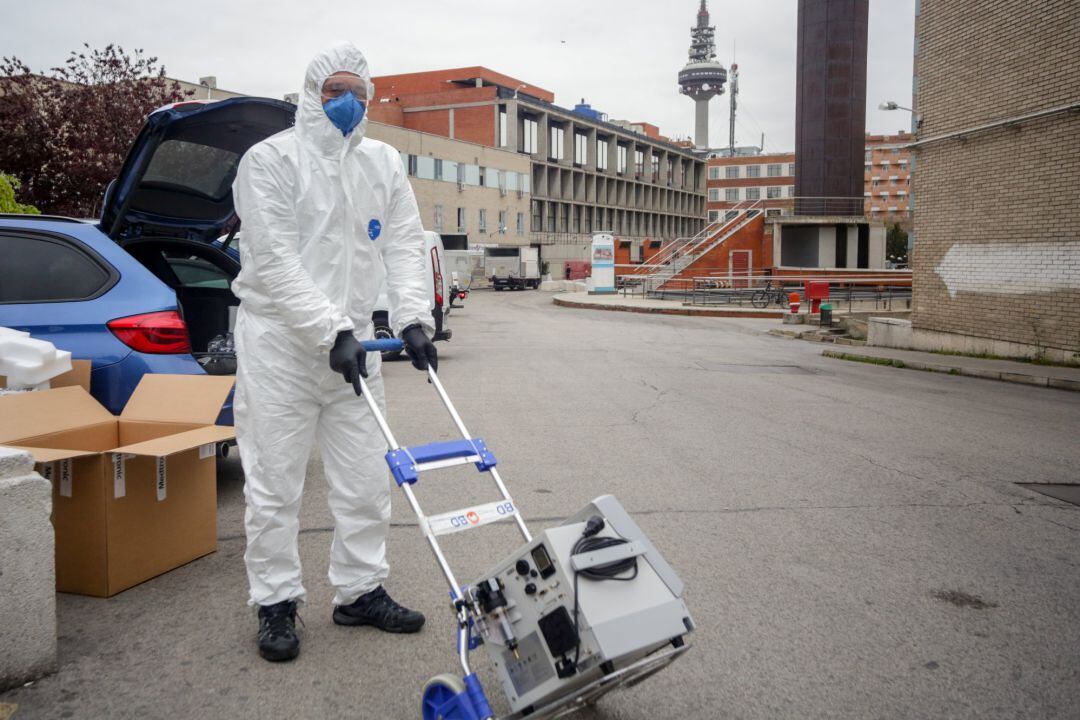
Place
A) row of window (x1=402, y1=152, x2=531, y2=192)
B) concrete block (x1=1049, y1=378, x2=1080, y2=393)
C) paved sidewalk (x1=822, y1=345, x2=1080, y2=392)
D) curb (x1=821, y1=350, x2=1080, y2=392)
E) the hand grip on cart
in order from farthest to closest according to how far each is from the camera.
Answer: row of window (x1=402, y1=152, x2=531, y2=192) < paved sidewalk (x1=822, y1=345, x2=1080, y2=392) < curb (x1=821, y1=350, x2=1080, y2=392) < concrete block (x1=1049, y1=378, x2=1080, y2=393) < the hand grip on cart

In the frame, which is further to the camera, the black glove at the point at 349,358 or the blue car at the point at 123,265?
the blue car at the point at 123,265

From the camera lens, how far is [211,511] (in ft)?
14.9

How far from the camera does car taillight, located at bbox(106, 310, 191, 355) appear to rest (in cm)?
509

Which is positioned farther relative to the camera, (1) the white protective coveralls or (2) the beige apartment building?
(2) the beige apartment building

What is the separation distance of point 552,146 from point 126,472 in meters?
78.9

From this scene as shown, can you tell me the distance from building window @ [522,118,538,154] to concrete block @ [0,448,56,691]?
75.4m

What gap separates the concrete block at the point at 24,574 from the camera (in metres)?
3.09

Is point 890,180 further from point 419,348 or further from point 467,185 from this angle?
point 419,348

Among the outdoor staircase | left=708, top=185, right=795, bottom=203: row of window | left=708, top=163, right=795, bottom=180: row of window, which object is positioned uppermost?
left=708, top=163, right=795, bottom=180: row of window

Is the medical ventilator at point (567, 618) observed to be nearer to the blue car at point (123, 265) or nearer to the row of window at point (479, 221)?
the blue car at point (123, 265)

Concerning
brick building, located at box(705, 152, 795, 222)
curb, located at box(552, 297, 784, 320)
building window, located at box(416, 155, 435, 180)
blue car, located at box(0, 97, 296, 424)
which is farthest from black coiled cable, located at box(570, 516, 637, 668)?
brick building, located at box(705, 152, 795, 222)

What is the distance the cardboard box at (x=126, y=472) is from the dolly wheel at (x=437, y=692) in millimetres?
1824

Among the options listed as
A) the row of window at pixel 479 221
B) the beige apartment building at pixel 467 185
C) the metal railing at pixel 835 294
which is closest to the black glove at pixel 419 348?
the metal railing at pixel 835 294

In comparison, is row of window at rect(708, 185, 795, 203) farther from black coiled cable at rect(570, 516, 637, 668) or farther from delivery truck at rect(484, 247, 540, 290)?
black coiled cable at rect(570, 516, 637, 668)
